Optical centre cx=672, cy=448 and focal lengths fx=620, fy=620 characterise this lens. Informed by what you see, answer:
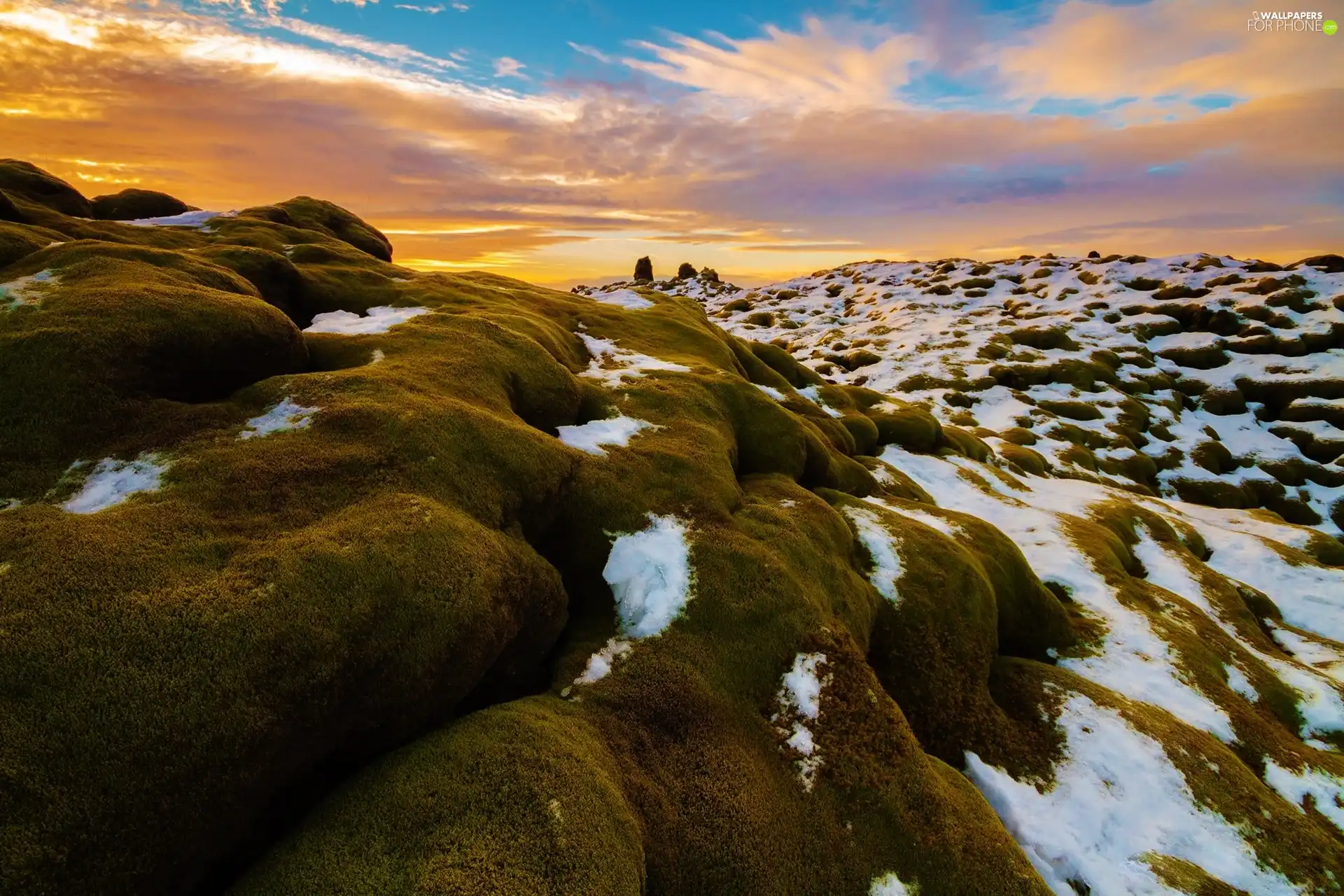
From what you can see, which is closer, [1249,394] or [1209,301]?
[1249,394]

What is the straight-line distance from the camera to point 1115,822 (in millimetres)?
17859

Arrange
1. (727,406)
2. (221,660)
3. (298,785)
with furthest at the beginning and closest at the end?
(727,406) → (298,785) → (221,660)

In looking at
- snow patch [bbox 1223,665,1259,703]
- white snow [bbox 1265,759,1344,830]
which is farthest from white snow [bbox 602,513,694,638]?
snow patch [bbox 1223,665,1259,703]

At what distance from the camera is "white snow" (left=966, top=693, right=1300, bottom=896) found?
1642 centimetres

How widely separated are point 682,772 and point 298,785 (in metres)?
7.55

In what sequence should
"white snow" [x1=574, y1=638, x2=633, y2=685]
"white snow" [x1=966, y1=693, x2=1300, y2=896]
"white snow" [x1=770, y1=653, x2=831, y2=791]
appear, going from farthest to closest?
"white snow" [x1=966, y1=693, x2=1300, y2=896], "white snow" [x1=574, y1=638, x2=633, y2=685], "white snow" [x1=770, y1=653, x2=831, y2=791]

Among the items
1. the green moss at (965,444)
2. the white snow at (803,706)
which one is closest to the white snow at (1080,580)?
the green moss at (965,444)

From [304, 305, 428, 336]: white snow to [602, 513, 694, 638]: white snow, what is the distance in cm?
1570

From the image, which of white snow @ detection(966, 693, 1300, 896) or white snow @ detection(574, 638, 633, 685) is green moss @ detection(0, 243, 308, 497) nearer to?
white snow @ detection(574, 638, 633, 685)

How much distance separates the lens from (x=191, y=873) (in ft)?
31.3

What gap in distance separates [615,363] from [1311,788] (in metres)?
33.6

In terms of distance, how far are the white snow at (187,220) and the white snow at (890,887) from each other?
49.2m

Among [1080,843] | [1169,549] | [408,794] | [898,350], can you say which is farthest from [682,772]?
[898,350]

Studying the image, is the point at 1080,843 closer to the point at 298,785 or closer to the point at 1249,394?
the point at 298,785
